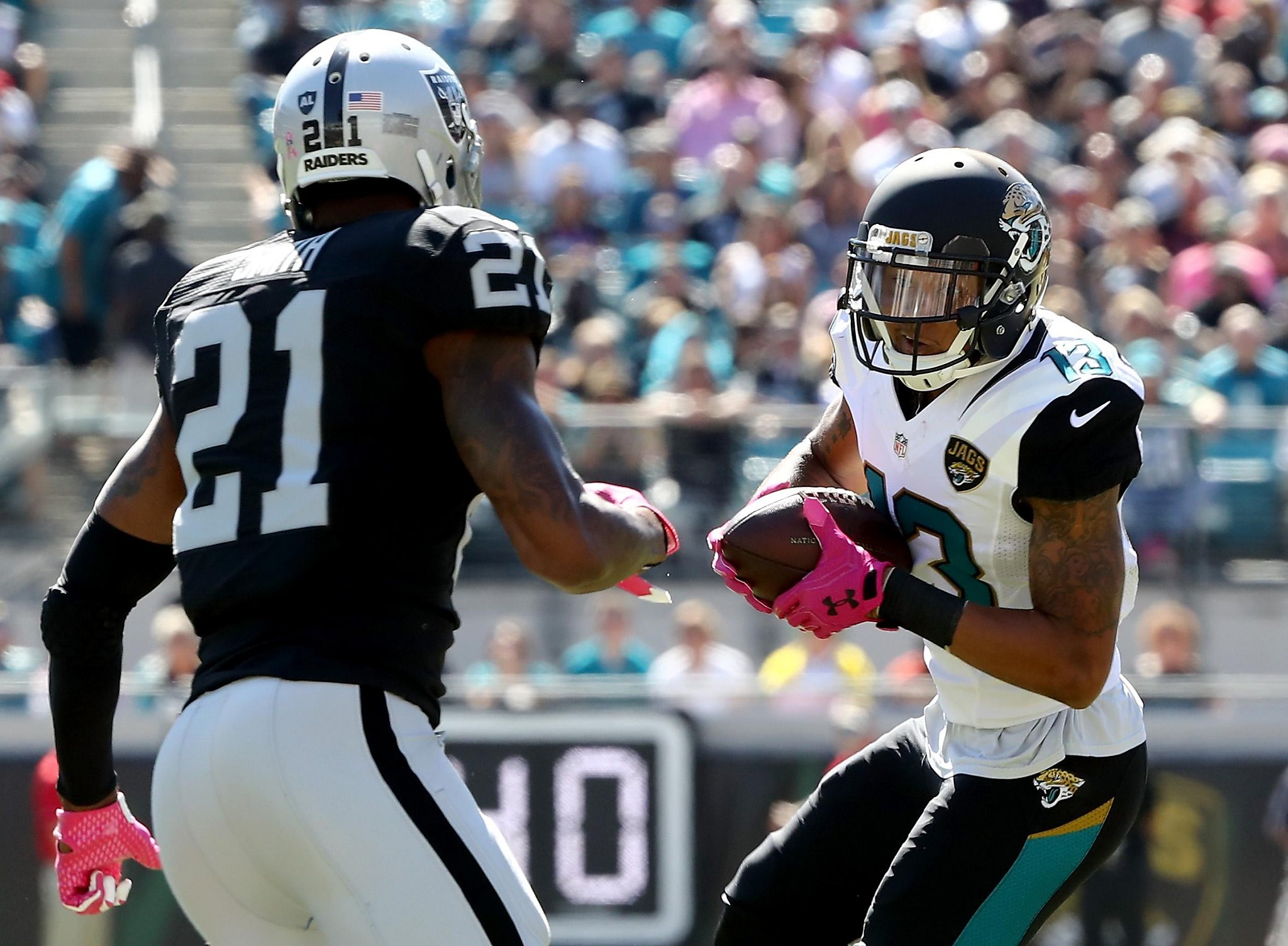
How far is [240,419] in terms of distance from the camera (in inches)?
110

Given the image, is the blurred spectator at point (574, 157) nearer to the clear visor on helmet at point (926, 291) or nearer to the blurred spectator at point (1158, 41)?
the blurred spectator at point (1158, 41)

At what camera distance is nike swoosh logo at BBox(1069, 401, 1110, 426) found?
3.09 m

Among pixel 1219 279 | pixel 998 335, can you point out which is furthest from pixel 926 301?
pixel 1219 279

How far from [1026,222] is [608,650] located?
3842 mm

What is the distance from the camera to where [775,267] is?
8.52 m

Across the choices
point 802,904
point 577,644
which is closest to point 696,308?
point 577,644

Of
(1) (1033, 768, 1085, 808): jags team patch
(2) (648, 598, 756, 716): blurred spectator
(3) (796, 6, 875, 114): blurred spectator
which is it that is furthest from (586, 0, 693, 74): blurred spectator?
(1) (1033, 768, 1085, 808): jags team patch

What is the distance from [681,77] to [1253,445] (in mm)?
4616

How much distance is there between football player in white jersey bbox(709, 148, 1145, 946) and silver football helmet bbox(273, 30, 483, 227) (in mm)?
806

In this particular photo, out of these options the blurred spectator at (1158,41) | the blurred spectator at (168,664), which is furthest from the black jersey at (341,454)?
the blurred spectator at (1158,41)

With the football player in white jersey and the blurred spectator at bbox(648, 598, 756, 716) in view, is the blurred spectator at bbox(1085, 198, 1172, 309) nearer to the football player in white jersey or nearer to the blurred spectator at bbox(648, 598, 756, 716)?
the blurred spectator at bbox(648, 598, 756, 716)

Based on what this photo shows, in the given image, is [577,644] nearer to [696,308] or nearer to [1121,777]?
[696,308]

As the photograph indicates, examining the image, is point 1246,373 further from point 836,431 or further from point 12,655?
point 12,655

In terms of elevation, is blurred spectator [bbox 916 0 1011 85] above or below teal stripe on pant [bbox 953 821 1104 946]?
above
